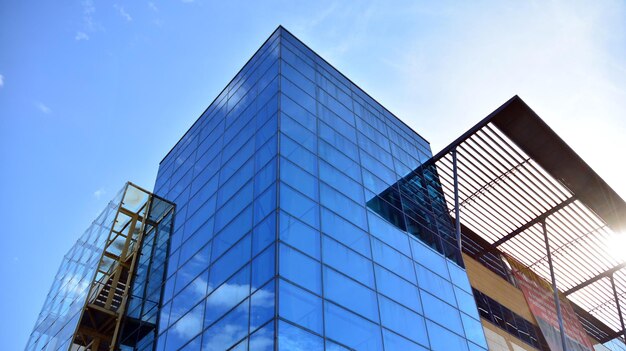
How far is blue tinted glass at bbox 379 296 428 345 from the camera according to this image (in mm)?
17500

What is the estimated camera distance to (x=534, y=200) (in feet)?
117

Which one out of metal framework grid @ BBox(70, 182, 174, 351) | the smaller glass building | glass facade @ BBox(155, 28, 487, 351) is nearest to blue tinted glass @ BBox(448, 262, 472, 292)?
glass facade @ BBox(155, 28, 487, 351)

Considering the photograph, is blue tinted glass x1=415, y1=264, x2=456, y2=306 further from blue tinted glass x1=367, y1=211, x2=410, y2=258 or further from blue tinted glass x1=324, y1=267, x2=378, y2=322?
blue tinted glass x1=324, y1=267, x2=378, y2=322

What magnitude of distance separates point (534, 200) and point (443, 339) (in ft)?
64.6

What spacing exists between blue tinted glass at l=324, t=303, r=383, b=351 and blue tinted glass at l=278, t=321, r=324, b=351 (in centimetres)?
59

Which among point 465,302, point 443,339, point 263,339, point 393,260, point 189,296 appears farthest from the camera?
point 465,302

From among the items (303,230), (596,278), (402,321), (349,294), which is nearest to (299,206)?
(303,230)

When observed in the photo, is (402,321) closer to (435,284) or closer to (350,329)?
(350,329)

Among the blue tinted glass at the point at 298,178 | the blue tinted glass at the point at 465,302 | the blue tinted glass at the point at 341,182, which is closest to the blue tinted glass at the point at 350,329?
the blue tinted glass at the point at 298,178

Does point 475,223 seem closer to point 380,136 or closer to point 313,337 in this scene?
point 380,136

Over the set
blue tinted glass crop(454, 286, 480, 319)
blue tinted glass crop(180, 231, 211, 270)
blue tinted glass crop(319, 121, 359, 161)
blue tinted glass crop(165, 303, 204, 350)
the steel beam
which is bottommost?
blue tinted glass crop(165, 303, 204, 350)

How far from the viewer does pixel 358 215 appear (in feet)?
66.4

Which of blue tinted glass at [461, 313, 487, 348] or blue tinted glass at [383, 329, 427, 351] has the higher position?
blue tinted glass at [461, 313, 487, 348]

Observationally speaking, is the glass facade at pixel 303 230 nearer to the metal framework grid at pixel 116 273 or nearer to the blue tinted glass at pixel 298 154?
the blue tinted glass at pixel 298 154
